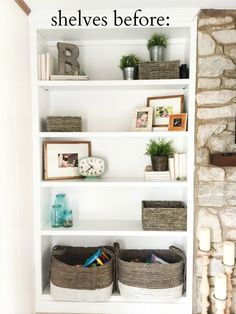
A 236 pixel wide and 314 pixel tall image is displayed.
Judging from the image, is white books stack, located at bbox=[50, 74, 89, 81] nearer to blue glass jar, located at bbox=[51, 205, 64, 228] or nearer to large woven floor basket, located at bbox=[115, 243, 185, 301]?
blue glass jar, located at bbox=[51, 205, 64, 228]

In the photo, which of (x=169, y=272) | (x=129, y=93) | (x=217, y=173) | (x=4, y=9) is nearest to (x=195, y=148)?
(x=217, y=173)

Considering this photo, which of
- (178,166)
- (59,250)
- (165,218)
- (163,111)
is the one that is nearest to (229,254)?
(165,218)

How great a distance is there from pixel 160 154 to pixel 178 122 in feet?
0.91

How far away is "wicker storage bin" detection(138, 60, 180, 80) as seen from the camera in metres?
2.20

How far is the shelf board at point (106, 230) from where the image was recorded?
224cm

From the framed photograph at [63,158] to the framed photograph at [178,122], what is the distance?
0.69 meters

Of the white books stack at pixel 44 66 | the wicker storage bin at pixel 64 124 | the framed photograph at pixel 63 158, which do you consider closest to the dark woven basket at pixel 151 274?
the framed photograph at pixel 63 158

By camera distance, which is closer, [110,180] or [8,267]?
[8,267]

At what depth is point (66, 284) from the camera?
88.3 inches

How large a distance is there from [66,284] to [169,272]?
2.47 ft

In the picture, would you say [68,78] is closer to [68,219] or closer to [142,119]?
[142,119]

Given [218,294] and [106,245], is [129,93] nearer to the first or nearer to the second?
[106,245]

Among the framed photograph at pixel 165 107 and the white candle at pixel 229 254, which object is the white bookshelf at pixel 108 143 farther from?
the white candle at pixel 229 254

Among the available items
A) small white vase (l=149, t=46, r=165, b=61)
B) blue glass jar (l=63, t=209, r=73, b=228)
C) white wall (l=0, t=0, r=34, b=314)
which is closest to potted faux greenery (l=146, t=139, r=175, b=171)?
small white vase (l=149, t=46, r=165, b=61)
